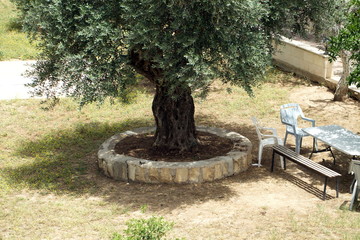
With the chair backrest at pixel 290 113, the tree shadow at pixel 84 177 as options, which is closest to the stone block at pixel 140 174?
the tree shadow at pixel 84 177

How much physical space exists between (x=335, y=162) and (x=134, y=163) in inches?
152

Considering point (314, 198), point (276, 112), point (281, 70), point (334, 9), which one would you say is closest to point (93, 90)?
point (314, 198)

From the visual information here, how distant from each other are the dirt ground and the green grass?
33.7ft

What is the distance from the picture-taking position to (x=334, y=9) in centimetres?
967

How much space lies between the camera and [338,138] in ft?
30.2

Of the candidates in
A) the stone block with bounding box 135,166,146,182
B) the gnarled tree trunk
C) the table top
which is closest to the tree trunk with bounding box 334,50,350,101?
the table top

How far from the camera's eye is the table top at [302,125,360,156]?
28.5ft

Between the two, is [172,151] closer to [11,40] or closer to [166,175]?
[166,175]

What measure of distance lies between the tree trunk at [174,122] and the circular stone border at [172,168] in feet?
2.83

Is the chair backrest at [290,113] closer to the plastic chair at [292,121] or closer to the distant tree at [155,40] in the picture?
the plastic chair at [292,121]

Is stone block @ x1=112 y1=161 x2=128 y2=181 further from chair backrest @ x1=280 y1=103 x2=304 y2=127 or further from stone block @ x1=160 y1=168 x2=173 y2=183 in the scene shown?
chair backrest @ x1=280 y1=103 x2=304 y2=127

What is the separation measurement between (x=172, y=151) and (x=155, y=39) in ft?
9.06

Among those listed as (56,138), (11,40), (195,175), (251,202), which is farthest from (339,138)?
(11,40)

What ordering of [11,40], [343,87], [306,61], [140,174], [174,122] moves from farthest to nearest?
[11,40] → [306,61] → [343,87] → [174,122] → [140,174]
